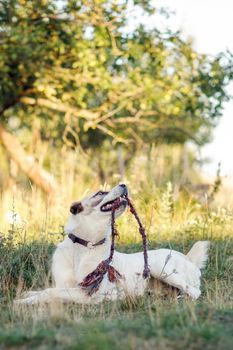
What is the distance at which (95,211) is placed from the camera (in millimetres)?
5637

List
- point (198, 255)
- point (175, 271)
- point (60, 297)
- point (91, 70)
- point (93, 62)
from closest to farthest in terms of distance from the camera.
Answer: point (60, 297), point (175, 271), point (198, 255), point (93, 62), point (91, 70)

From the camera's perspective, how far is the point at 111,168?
19.8 meters

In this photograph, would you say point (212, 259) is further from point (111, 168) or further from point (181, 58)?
point (111, 168)

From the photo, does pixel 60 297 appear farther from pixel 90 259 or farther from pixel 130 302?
pixel 130 302

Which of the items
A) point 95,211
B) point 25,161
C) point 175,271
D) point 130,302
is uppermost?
point 25,161

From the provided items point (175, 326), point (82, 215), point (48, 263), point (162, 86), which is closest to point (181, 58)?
point (162, 86)

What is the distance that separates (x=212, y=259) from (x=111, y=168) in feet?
40.5

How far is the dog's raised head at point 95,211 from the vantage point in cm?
557

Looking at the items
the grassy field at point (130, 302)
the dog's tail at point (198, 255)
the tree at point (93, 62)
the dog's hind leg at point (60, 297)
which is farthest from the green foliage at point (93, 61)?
the dog's hind leg at point (60, 297)

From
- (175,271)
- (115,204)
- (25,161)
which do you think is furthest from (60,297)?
(25,161)

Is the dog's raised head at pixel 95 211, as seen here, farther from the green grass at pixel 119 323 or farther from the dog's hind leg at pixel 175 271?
the dog's hind leg at pixel 175 271

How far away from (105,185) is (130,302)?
2056 mm

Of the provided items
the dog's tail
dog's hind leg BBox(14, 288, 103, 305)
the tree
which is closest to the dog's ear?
dog's hind leg BBox(14, 288, 103, 305)

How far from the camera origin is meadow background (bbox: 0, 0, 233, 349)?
170 inches
